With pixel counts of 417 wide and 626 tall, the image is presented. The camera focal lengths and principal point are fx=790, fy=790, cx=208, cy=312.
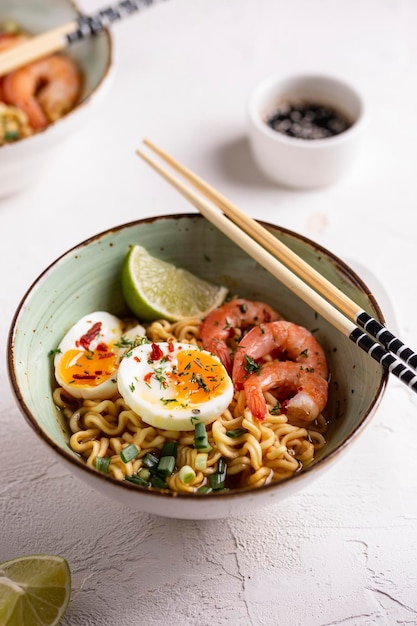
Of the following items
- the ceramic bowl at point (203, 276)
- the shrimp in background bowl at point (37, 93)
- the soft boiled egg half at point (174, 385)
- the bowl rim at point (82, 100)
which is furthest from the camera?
the shrimp in background bowl at point (37, 93)

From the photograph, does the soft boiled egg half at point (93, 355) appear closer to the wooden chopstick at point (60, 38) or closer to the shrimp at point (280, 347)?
the shrimp at point (280, 347)

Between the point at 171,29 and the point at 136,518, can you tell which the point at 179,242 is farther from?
the point at 171,29

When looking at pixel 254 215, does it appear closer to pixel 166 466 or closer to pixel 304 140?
pixel 304 140

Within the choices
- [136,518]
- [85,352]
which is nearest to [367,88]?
[85,352]

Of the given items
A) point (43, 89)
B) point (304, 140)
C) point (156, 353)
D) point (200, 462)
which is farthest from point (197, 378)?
point (43, 89)

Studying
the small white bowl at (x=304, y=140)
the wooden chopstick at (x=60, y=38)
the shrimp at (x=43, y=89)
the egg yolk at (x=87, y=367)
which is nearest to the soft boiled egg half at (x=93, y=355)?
the egg yolk at (x=87, y=367)

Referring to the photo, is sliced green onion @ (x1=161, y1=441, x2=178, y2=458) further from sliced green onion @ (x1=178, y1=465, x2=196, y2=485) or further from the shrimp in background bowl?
the shrimp in background bowl
